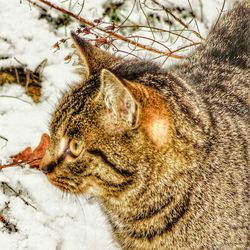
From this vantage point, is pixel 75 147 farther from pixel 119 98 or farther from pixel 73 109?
pixel 119 98

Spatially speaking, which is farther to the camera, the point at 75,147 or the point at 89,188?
the point at 89,188

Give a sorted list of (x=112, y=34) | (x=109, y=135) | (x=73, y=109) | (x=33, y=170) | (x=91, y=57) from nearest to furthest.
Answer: (x=109, y=135) < (x=73, y=109) < (x=91, y=57) < (x=33, y=170) < (x=112, y=34)

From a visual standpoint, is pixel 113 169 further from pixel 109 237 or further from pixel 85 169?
pixel 109 237

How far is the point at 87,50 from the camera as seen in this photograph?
2.53 meters

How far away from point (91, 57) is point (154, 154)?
559 mm

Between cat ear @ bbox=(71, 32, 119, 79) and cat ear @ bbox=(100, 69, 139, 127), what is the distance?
29cm

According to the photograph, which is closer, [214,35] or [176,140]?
[176,140]

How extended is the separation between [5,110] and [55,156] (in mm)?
1195

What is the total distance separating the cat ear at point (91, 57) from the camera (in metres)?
2.50

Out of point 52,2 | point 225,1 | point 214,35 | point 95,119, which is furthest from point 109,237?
point 225,1

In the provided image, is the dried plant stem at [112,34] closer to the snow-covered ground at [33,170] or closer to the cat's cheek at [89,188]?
the snow-covered ground at [33,170]

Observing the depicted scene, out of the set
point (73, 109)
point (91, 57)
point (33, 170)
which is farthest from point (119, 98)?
point (33, 170)

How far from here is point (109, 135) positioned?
7.45ft

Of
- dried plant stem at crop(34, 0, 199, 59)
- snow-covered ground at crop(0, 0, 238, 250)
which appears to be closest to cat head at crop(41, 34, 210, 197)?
snow-covered ground at crop(0, 0, 238, 250)
